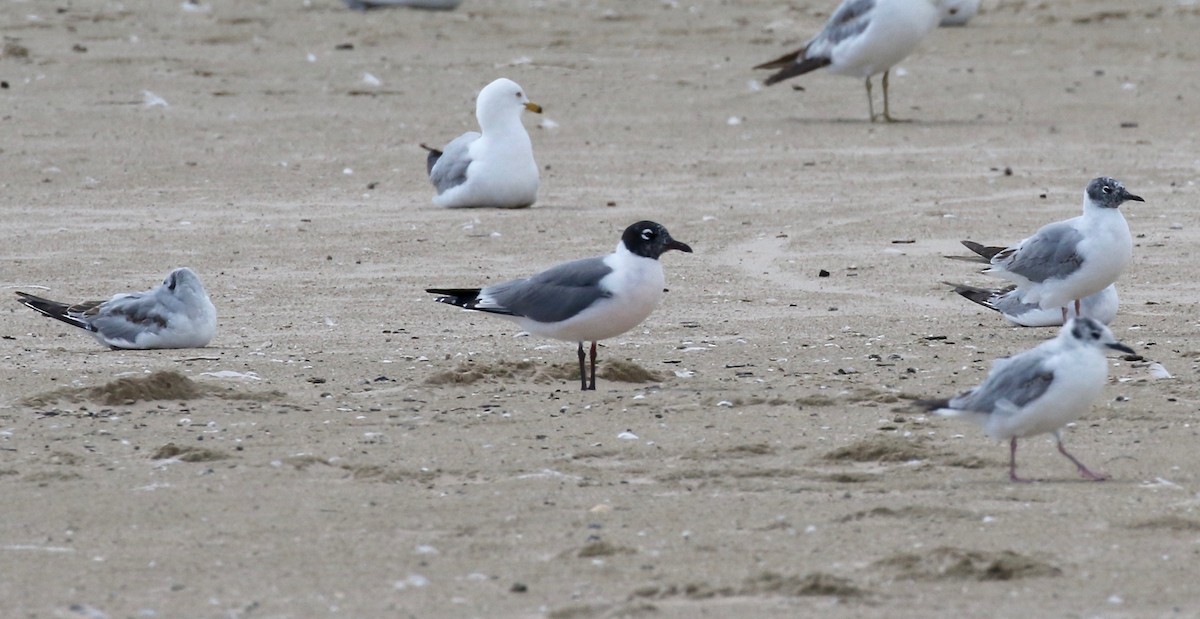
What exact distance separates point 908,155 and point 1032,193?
1715mm

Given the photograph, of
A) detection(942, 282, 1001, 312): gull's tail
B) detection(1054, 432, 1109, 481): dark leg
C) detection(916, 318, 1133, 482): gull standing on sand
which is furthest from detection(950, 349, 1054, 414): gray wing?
detection(942, 282, 1001, 312): gull's tail

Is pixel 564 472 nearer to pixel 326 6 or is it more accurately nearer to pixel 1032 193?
pixel 1032 193

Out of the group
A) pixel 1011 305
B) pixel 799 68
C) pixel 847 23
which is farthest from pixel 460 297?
pixel 847 23

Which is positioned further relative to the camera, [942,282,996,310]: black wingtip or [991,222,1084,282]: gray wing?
[942,282,996,310]: black wingtip

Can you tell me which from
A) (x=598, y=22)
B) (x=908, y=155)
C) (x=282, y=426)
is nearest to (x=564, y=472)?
(x=282, y=426)

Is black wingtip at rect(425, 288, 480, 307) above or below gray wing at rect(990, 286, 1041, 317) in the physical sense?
above

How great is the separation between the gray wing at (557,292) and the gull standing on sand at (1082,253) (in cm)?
199

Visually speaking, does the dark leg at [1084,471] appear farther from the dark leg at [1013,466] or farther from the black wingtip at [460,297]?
the black wingtip at [460,297]

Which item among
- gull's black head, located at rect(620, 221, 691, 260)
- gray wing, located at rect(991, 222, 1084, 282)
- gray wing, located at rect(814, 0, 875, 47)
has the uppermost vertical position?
gray wing, located at rect(814, 0, 875, 47)

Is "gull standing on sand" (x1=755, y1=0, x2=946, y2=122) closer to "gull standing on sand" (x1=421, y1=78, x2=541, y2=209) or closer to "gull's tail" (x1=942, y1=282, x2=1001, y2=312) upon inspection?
"gull standing on sand" (x1=421, y1=78, x2=541, y2=209)

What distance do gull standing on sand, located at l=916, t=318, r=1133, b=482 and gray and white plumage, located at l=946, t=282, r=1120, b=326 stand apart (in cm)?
244

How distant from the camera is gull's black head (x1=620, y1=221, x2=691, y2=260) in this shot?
712cm

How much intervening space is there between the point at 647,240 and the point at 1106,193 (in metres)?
2.05

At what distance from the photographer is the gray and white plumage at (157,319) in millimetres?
8016
